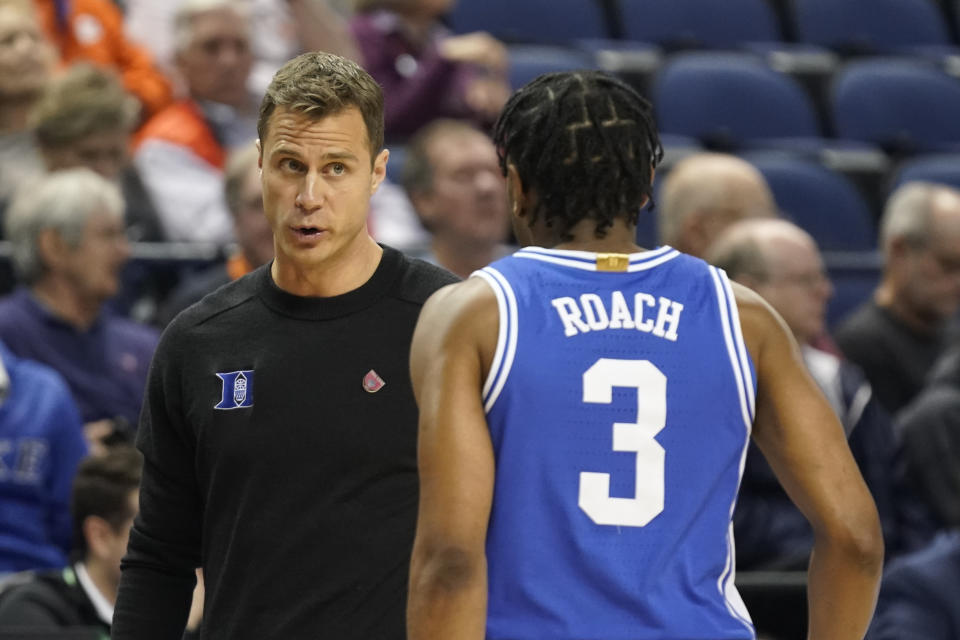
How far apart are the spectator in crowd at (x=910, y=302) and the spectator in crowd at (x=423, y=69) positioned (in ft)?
5.74

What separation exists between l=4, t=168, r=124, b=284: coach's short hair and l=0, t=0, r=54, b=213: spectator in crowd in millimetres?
659

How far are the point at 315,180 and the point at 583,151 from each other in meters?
0.51

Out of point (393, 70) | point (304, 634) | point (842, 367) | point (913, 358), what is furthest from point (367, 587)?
point (393, 70)

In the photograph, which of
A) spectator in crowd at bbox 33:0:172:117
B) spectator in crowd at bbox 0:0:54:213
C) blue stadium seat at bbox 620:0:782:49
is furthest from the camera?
blue stadium seat at bbox 620:0:782:49

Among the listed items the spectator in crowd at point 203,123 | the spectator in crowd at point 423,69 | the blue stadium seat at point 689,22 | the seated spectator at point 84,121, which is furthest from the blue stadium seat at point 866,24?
the seated spectator at point 84,121

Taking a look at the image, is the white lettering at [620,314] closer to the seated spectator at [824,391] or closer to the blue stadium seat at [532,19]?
the seated spectator at [824,391]

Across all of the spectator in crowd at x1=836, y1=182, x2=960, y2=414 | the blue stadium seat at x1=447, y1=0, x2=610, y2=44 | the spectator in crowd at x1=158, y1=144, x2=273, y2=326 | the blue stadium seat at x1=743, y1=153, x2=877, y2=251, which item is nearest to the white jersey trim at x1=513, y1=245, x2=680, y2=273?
Result: the spectator in crowd at x1=158, y1=144, x2=273, y2=326

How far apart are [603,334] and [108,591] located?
257 centimetres

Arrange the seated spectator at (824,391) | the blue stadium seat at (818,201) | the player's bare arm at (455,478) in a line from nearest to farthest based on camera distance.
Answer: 1. the player's bare arm at (455,478)
2. the seated spectator at (824,391)
3. the blue stadium seat at (818,201)

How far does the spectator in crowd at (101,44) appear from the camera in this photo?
7.01m

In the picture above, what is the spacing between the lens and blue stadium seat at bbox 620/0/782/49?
28.6 ft

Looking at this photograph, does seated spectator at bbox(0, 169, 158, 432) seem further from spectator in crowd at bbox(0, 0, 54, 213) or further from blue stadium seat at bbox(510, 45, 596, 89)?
blue stadium seat at bbox(510, 45, 596, 89)

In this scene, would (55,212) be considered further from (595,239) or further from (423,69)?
(595,239)

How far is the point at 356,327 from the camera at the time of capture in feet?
9.19
